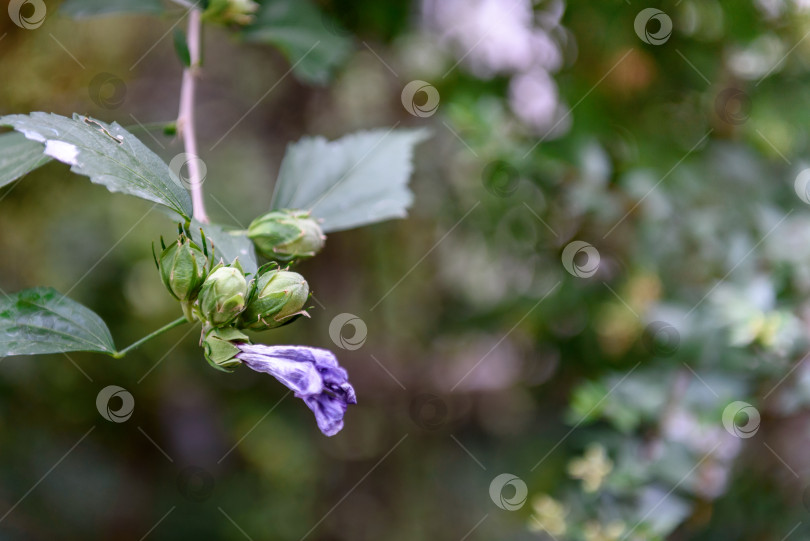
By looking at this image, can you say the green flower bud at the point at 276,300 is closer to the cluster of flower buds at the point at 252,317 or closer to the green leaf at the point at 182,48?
the cluster of flower buds at the point at 252,317

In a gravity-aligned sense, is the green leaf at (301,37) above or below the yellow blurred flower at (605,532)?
A: above

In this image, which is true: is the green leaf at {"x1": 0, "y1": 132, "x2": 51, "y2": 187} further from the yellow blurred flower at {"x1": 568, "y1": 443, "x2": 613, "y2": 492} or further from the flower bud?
the yellow blurred flower at {"x1": 568, "y1": 443, "x2": 613, "y2": 492}

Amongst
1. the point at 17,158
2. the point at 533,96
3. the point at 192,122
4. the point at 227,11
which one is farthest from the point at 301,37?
the point at 17,158

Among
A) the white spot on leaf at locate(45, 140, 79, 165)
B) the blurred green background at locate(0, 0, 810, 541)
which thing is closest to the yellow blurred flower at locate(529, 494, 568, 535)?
the blurred green background at locate(0, 0, 810, 541)

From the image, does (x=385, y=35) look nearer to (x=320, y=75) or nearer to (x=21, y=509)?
(x=320, y=75)

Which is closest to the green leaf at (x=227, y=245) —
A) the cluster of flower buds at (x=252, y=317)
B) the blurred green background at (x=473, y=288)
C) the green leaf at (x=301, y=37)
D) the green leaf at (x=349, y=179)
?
the cluster of flower buds at (x=252, y=317)

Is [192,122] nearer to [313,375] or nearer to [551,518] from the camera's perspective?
[313,375]
